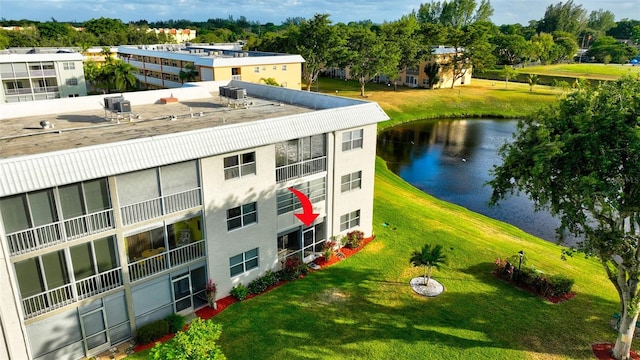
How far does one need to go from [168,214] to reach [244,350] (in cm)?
686

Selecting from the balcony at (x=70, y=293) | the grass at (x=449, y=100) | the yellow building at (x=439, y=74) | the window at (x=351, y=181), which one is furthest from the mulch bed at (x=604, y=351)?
the yellow building at (x=439, y=74)

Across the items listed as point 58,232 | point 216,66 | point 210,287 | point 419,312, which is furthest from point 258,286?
point 216,66

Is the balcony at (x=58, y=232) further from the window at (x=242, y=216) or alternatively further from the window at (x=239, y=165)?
the window at (x=242, y=216)

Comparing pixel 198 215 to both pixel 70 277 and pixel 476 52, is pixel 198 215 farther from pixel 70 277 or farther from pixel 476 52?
pixel 476 52

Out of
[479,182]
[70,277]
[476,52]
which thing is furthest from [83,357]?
[476,52]

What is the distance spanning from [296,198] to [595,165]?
14.4m

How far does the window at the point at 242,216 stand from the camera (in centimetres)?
2175

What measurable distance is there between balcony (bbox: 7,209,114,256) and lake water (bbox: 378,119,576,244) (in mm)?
25225

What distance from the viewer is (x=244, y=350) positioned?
61.6ft

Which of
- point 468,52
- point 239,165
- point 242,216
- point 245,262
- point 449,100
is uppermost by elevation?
point 468,52

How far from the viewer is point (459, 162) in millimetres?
57344

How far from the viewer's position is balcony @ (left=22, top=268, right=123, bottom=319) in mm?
16422

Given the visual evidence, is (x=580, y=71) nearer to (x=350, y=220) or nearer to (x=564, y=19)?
(x=564, y=19)

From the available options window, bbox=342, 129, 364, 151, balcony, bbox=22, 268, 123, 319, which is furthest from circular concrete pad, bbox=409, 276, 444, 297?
balcony, bbox=22, 268, 123, 319
